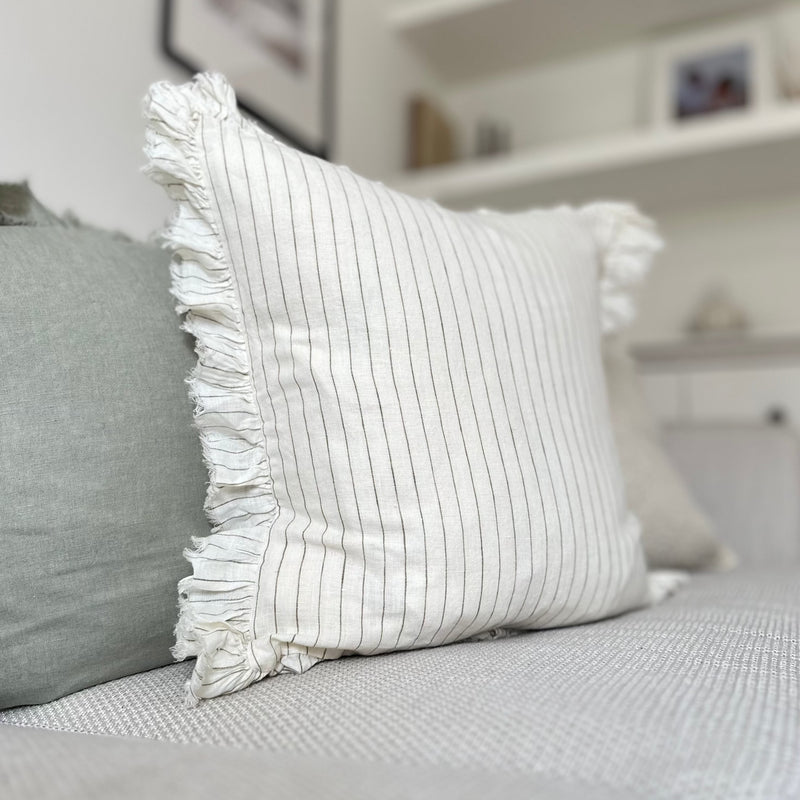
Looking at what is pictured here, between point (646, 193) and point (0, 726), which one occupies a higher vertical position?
point (646, 193)

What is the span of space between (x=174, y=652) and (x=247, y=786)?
22 centimetres

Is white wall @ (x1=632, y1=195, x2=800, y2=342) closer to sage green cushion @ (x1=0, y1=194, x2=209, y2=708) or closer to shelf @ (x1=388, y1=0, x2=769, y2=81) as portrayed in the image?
shelf @ (x1=388, y1=0, x2=769, y2=81)

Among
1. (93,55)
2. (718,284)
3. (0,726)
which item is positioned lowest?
(0,726)

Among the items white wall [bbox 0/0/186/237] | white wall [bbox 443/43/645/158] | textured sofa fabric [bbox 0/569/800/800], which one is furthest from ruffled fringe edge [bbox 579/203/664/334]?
white wall [bbox 443/43/645/158]

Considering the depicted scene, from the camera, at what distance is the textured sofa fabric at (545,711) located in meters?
0.40

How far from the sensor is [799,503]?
1415 millimetres

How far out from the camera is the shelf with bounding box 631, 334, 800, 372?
6.43ft

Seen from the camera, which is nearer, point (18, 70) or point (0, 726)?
point (0, 726)

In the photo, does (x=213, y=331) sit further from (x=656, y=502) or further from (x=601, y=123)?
(x=601, y=123)

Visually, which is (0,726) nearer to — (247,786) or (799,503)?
(247,786)

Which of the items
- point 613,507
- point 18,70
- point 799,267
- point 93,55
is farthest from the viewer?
point 799,267

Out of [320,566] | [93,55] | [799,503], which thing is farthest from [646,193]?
[320,566]

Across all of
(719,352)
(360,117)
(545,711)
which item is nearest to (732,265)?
(719,352)

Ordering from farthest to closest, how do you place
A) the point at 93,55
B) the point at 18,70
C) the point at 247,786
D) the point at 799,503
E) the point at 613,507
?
the point at 799,503 → the point at 93,55 → the point at 18,70 → the point at 613,507 → the point at 247,786
